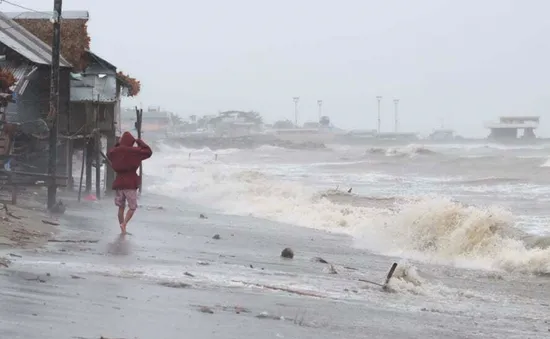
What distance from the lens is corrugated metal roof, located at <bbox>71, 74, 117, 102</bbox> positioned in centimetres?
2423

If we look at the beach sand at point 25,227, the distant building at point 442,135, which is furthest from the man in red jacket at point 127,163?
the distant building at point 442,135

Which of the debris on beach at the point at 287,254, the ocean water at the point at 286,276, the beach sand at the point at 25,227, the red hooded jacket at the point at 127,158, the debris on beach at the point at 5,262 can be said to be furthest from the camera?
the red hooded jacket at the point at 127,158

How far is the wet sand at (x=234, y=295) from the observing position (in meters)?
6.67

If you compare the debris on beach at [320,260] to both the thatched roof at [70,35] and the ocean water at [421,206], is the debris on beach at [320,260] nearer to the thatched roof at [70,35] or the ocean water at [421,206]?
the ocean water at [421,206]

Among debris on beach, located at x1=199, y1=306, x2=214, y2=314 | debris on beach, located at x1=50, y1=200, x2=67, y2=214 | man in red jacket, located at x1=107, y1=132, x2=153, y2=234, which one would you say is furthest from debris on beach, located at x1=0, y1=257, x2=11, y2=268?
Answer: debris on beach, located at x1=50, y1=200, x2=67, y2=214

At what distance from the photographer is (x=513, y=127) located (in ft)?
398

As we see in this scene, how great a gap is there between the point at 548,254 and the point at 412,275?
4624mm

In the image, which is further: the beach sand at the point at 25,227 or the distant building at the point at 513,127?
the distant building at the point at 513,127

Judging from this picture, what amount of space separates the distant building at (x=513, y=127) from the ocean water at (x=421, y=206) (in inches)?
2586

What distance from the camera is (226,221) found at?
19.7m

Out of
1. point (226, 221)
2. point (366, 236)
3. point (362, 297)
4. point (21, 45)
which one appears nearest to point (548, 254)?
point (366, 236)

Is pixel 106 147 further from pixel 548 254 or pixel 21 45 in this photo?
pixel 548 254

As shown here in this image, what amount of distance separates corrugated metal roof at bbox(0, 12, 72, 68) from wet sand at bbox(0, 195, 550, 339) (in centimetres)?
673

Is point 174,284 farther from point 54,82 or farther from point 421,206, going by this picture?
point 421,206
